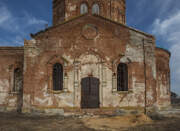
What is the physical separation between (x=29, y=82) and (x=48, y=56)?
2.12m

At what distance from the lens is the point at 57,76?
469 inches

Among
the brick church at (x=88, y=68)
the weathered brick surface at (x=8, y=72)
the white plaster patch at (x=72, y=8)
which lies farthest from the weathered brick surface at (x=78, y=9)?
the brick church at (x=88, y=68)

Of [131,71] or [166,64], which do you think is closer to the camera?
[131,71]

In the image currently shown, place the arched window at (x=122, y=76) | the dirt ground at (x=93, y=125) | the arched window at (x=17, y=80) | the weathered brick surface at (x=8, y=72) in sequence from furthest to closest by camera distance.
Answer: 1. the arched window at (x=17, y=80)
2. the weathered brick surface at (x=8, y=72)
3. the arched window at (x=122, y=76)
4. the dirt ground at (x=93, y=125)

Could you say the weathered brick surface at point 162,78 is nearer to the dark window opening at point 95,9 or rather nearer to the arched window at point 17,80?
the dark window opening at point 95,9

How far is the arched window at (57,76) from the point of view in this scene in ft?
38.8

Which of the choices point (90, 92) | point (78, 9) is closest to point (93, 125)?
point (90, 92)

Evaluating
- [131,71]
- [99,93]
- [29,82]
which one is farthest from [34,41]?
[131,71]

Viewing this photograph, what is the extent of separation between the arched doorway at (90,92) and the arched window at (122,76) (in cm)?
151

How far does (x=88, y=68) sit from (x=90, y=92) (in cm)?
160

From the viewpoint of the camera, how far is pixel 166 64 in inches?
653

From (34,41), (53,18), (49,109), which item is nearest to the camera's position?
(49,109)

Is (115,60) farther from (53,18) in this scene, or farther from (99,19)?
(53,18)

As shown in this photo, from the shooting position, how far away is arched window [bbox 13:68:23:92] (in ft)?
46.8
